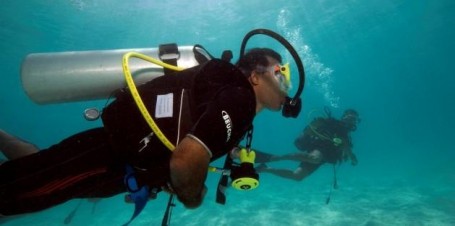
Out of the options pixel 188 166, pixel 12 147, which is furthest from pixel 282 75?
pixel 12 147

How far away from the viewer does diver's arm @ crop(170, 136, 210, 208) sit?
2.10 m

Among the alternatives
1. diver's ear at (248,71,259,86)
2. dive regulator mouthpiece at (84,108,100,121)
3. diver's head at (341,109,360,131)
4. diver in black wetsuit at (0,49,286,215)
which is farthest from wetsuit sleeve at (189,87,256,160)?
diver's head at (341,109,360,131)

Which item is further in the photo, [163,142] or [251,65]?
[251,65]

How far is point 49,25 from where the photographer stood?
25797mm

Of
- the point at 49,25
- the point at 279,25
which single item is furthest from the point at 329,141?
the point at 49,25

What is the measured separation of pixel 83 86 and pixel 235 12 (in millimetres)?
26946

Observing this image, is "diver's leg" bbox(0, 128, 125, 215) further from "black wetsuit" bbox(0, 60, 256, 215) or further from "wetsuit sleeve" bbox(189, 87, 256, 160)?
"wetsuit sleeve" bbox(189, 87, 256, 160)

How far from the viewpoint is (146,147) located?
2559 millimetres

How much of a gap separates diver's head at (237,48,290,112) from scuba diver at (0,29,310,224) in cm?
26

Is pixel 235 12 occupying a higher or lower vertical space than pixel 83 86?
higher

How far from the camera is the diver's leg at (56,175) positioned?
103 inches

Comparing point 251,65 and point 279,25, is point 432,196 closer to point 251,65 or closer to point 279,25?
point 251,65

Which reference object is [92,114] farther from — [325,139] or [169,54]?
[325,139]

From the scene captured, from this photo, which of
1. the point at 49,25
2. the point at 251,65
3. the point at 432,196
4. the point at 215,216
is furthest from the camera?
the point at 49,25
